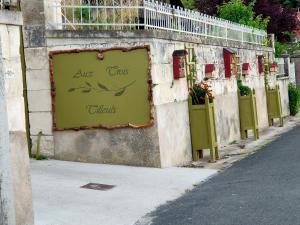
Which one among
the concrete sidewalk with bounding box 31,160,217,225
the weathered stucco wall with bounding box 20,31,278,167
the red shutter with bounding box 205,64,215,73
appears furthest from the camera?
the red shutter with bounding box 205,64,215,73

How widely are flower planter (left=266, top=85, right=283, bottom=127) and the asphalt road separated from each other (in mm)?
8857

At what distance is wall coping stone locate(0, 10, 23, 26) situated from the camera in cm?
604

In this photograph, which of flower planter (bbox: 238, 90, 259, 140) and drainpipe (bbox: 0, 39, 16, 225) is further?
flower planter (bbox: 238, 90, 259, 140)

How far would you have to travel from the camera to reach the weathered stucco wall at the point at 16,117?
606 centimetres

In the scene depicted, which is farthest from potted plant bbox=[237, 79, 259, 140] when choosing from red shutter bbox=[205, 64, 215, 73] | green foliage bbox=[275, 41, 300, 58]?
green foliage bbox=[275, 41, 300, 58]

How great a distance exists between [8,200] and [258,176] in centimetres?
545

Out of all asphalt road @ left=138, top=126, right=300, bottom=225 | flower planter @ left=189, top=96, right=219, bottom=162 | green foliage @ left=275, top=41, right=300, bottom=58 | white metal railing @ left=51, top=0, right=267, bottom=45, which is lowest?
asphalt road @ left=138, top=126, right=300, bottom=225

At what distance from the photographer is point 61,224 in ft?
22.4

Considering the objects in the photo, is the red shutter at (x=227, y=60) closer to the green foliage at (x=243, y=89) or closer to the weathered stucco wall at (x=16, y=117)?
the green foliage at (x=243, y=89)

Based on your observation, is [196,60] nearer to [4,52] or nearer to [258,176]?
[258,176]

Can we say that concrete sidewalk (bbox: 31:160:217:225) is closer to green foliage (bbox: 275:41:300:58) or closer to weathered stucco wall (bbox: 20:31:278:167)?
weathered stucco wall (bbox: 20:31:278:167)

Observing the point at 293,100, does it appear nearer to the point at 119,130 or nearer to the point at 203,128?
the point at 203,128

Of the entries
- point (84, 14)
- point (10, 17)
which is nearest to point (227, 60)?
point (84, 14)

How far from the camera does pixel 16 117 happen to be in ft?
20.2
